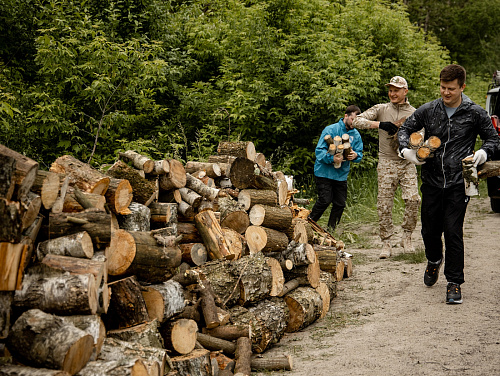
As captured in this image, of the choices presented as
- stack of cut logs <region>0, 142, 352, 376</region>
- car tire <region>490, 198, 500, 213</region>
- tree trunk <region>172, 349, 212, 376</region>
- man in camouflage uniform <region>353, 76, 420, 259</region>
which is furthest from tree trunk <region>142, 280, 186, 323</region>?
car tire <region>490, 198, 500, 213</region>

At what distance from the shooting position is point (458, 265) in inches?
199

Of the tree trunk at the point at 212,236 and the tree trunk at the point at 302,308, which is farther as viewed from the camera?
the tree trunk at the point at 302,308

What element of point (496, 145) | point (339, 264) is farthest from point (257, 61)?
point (496, 145)

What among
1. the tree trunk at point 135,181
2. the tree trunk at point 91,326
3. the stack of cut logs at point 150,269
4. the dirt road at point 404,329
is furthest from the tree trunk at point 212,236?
the tree trunk at point 91,326

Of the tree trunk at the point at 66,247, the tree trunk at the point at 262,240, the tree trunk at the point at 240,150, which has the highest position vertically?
the tree trunk at the point at 240,150

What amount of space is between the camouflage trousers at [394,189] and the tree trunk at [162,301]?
414cm

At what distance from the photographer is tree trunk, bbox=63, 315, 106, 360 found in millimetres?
3037

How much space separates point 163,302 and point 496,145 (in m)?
3.45

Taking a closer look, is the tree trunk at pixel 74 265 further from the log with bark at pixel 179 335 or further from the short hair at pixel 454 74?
the short hair at pixel 454 74

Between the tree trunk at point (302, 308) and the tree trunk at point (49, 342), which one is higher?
the tree trunk at point (49, 342)

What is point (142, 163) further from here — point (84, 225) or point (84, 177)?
point (84, 225)

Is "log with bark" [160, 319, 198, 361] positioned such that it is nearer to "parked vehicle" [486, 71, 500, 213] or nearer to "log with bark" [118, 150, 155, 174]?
"log with bark" [118, 150, 155, 174]

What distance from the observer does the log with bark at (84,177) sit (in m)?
3.96

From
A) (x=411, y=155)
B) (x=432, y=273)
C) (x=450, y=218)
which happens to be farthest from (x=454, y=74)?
(x=432, y=273)
